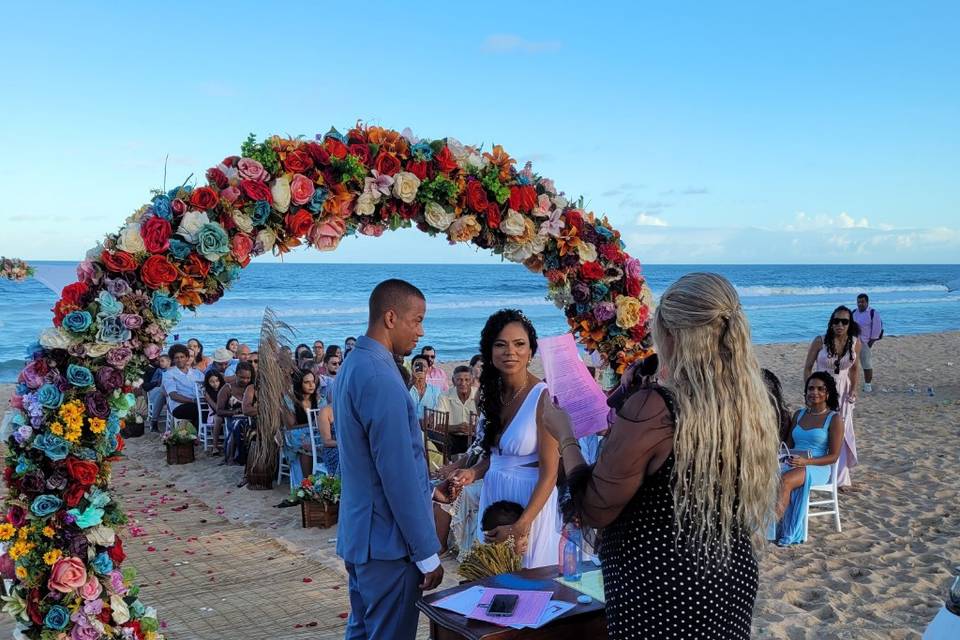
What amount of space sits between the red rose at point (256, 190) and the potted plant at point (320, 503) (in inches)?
171

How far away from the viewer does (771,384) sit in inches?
203

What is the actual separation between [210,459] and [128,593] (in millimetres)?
7064

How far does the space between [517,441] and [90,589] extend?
2506mm

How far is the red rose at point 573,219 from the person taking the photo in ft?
16.3

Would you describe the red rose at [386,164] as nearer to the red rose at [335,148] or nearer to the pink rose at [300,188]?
the red rose at [335,148]

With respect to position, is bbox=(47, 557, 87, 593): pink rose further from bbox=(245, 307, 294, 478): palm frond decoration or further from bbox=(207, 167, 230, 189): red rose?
bbox=(245, 307, 294, 478): palm frond decoration

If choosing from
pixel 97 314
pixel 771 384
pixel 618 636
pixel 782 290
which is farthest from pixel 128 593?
pixel 782 290

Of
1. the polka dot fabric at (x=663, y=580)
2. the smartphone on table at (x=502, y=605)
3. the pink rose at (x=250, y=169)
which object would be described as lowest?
the smartphone on table at (x=502, y=605)

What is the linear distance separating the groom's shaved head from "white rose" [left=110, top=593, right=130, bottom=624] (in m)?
2.46

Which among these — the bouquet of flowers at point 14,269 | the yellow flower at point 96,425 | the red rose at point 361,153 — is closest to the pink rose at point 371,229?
the red rose at point 361,153

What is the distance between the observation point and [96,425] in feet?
14.2

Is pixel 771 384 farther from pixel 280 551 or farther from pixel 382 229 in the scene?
pixel 280 551

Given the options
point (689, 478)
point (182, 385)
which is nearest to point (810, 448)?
point (689, 478)

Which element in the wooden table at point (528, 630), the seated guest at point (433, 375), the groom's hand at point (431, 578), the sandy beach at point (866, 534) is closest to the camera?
the wooden table at point (528, 630)
